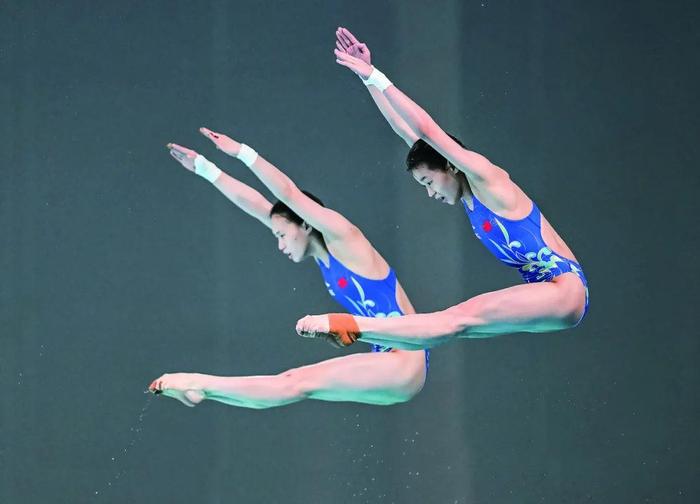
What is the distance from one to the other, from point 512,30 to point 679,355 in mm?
2167

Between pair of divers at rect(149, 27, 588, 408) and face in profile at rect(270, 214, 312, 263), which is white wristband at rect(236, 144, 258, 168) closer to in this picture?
pair of divers at rect(149, 27, 588, 408)

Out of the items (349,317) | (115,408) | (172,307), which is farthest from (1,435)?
(349,317)

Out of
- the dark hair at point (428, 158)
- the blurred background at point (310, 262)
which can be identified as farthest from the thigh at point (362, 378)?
the blurred background at point (310, 262)

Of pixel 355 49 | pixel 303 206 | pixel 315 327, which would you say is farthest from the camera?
pixel 303 206

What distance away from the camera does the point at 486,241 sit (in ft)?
14.8

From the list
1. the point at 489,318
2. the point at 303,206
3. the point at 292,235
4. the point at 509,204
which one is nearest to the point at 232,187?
the point at 292,235

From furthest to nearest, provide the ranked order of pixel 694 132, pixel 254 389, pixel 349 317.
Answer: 1. pixel 694 132
2. pixel 254 389
3. pixel 349 317

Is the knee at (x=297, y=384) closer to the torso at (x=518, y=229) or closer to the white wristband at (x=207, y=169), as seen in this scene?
the torso at (x=518, y=229)

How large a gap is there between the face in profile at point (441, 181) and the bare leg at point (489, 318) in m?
0.52

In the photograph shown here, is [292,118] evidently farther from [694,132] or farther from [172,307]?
[694,132]

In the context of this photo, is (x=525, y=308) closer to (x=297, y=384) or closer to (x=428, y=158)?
(x=428, y=158)

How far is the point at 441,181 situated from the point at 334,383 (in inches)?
37.1

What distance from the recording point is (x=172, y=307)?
20.4 feet

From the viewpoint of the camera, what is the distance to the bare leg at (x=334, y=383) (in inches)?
167
